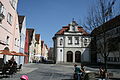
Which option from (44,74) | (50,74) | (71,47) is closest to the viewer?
(44,74)

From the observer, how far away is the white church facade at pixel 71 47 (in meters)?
47.3

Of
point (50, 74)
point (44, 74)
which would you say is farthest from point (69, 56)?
point (44, 74)

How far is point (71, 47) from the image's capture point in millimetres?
47656

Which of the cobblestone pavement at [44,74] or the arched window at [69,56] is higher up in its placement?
the arched window at [69,56]

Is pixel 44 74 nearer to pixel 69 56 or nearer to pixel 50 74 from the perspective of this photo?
pixel 50 74

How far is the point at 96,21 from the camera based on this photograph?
16391mm

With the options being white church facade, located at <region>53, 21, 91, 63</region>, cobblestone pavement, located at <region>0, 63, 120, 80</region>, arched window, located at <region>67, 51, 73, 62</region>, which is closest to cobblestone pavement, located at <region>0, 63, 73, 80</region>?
cobblestone pavement, located at <region>0, 63, 120, 80</region>

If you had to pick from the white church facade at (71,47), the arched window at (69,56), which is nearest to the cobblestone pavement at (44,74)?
the white church facade at (71,47)

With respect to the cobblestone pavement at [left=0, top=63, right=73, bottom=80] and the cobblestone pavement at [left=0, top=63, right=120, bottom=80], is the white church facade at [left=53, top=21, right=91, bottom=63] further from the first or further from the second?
the cobblestone pavement at [left=0, top=63, right=73, bottom=80]

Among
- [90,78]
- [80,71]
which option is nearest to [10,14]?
[80,71]

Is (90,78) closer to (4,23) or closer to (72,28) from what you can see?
(4,23)

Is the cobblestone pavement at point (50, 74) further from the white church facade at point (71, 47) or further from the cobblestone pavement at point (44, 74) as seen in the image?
the white church facade at point (71, 47)

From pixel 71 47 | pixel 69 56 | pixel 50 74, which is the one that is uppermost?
pixel 71 47

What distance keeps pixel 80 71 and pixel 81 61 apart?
34.6 meters
